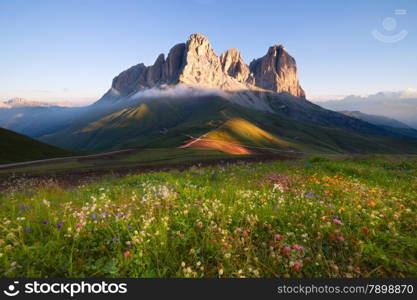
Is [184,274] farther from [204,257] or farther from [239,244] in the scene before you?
[239,244]

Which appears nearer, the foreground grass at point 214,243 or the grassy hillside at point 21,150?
the foreground grass at point 214,243

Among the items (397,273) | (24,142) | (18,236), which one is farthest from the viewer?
(24,142)

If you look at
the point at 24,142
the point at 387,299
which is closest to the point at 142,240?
the point at 387,299

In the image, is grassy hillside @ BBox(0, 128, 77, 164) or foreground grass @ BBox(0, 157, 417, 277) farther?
grassy hillside @ BBox(0, 128, 77, 164)

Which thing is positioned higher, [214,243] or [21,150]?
[214,243]

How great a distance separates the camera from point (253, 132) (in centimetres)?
17850

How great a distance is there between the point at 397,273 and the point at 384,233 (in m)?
0.98

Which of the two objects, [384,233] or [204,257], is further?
[384,233]

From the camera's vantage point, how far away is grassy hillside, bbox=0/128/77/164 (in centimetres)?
6400

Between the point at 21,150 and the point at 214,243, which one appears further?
the point at 21,150

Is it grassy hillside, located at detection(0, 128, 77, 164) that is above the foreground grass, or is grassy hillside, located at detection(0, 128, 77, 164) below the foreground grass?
below

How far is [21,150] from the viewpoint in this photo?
2726 inches

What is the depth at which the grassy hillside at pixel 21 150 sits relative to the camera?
6400 cm

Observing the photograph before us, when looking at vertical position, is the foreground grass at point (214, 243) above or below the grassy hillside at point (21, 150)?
above
